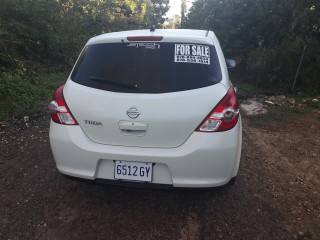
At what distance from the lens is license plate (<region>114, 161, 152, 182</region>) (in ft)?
8.75

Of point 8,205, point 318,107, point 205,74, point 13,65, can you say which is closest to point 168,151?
point 205,74

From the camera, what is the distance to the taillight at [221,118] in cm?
262

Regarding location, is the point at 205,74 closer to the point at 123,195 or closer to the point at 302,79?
the point at 123,195

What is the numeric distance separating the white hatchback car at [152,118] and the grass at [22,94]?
12.4ft

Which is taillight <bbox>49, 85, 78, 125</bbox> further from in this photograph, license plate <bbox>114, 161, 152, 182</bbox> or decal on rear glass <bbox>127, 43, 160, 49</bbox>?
decal on rear glass <bbox>127, 43, 160, 49</bbox>

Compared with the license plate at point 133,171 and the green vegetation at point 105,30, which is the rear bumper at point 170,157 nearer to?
the license plate at point 133,171

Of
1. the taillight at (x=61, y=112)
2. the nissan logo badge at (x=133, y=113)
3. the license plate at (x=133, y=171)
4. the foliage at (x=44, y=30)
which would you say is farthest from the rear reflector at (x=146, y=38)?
the foliage at (x=44, y=30)

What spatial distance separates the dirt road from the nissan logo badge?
802 millimetres

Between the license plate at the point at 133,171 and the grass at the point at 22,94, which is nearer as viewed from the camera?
the license plate at the point at 133,171

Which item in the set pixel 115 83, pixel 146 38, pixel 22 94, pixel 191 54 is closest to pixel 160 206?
pixel 115 83

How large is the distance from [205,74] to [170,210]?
142 cm

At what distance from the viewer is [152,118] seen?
2592 mm

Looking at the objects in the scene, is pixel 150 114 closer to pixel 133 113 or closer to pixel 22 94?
pixel 133 113

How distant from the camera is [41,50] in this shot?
1048 centimetres
